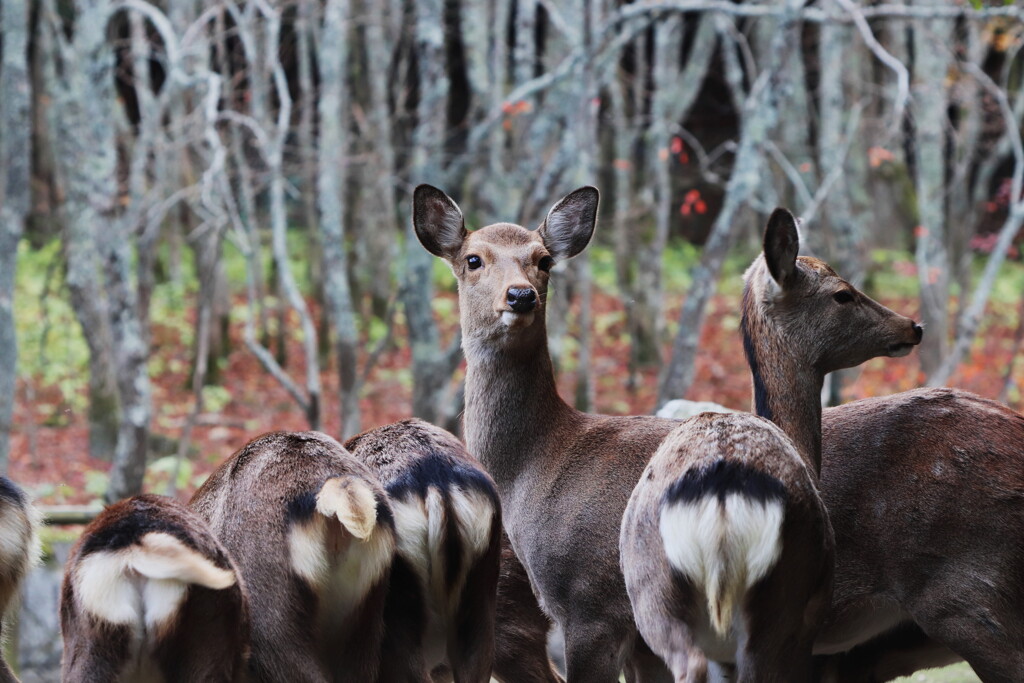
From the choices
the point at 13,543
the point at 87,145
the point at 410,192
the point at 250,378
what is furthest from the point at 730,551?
the point at 250,378

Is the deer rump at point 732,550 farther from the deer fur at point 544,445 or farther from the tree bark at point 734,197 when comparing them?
the tree bark at point 734,197

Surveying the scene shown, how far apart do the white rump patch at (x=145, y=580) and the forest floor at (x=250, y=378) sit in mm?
9782

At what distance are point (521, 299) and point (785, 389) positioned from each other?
4.09 ft

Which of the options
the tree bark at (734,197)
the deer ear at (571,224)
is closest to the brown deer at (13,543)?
the deer ear at (571,224)

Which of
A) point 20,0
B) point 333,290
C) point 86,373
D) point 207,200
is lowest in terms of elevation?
point 86,373

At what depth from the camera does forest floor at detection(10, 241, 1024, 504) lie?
15.0m

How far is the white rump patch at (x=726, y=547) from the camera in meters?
3.95

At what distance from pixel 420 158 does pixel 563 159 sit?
1235mm

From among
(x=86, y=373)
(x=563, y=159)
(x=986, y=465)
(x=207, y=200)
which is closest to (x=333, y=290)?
(x=207, y=200)

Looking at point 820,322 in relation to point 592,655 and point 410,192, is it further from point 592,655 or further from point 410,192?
point 410,192

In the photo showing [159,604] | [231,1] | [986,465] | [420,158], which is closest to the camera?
[159,604]

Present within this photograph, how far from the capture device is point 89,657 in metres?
3.86

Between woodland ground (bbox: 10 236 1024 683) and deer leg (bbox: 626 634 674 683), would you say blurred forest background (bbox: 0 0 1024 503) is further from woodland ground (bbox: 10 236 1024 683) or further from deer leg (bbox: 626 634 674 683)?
deer leg (bbox: 626 634 674 683)

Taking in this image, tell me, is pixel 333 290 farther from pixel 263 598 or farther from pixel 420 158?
pixel 263 598
